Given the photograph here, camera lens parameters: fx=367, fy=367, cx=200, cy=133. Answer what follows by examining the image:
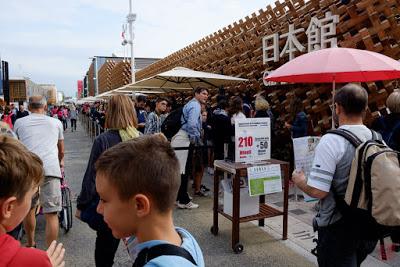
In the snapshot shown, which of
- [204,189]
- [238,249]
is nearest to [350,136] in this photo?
[238,249]

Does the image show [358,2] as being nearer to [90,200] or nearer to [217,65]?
[90,200]

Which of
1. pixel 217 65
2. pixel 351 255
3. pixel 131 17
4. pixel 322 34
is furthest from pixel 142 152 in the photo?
pixel 131 17

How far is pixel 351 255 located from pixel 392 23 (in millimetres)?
4454

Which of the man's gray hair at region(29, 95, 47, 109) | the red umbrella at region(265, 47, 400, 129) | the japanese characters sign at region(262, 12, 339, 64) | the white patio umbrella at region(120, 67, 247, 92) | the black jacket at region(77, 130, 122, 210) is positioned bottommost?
the black jacket at region(77, 130, 122, 210)

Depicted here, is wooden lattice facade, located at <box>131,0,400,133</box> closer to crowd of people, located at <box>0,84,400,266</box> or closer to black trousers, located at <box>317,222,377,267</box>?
crowd of people, located at <box>0,84,400,266</box>

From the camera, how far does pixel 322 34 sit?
20.5ft

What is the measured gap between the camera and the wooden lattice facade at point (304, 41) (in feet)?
17.8

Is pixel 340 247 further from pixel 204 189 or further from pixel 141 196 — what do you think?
pixel 204 189

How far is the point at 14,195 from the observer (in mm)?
1262

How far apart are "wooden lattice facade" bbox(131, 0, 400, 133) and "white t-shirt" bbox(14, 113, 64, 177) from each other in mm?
4470

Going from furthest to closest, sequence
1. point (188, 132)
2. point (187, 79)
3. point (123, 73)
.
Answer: point (123, 73), point (187, 79), point (188, 132)

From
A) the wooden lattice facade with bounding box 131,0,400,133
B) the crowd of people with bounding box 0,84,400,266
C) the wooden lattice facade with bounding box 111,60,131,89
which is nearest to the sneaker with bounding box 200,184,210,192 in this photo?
the wooden lattice facade with bounding box 131,0,400,133

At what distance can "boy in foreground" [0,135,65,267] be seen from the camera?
1217mm

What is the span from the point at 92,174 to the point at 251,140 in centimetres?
183
